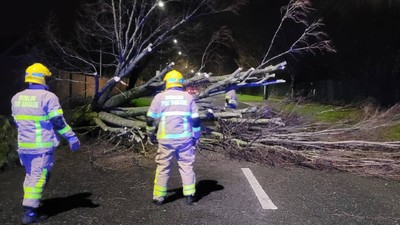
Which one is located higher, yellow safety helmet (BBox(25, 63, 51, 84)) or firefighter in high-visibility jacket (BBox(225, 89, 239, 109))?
yellow safety helmet (BBox(25, 63, 51, 84))

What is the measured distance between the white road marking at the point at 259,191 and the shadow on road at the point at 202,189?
55 cm

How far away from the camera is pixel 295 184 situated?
5.82m

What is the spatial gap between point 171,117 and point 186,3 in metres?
8.43

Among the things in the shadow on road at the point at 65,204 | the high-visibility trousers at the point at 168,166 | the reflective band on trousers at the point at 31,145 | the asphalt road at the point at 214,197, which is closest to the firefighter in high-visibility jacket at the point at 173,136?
the high-visibility trousers at the point at 168,166

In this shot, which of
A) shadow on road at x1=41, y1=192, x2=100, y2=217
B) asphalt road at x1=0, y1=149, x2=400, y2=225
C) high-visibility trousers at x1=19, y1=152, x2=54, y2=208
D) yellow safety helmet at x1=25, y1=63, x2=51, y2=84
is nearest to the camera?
high-visibility trousers at x1=19, y1=152, x2=54, y2=208

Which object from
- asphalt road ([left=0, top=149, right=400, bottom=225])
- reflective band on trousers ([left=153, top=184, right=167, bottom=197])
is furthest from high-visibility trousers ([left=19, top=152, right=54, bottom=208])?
reflective band on trousers ([left=153, top=184, right=167, bottom=197])

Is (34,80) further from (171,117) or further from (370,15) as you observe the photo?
(370,15)

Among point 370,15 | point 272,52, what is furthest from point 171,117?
point 272,52

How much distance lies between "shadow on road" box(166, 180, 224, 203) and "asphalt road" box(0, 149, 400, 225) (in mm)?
14

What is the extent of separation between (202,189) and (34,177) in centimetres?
245

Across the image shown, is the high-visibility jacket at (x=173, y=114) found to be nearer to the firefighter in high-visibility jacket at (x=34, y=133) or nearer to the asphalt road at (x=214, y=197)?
the asphalt road at (x=214, y=197)

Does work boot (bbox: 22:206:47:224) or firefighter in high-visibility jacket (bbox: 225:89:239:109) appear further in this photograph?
firefighter in high-visibility jacket (bbox: 225:89:239:109)

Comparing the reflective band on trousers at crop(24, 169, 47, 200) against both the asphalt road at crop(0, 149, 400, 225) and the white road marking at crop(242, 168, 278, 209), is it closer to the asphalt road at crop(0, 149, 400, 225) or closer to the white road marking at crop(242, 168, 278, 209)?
the asphalt road at crop(0, 149, 400, 225)

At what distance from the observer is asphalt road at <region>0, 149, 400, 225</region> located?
434 cm
